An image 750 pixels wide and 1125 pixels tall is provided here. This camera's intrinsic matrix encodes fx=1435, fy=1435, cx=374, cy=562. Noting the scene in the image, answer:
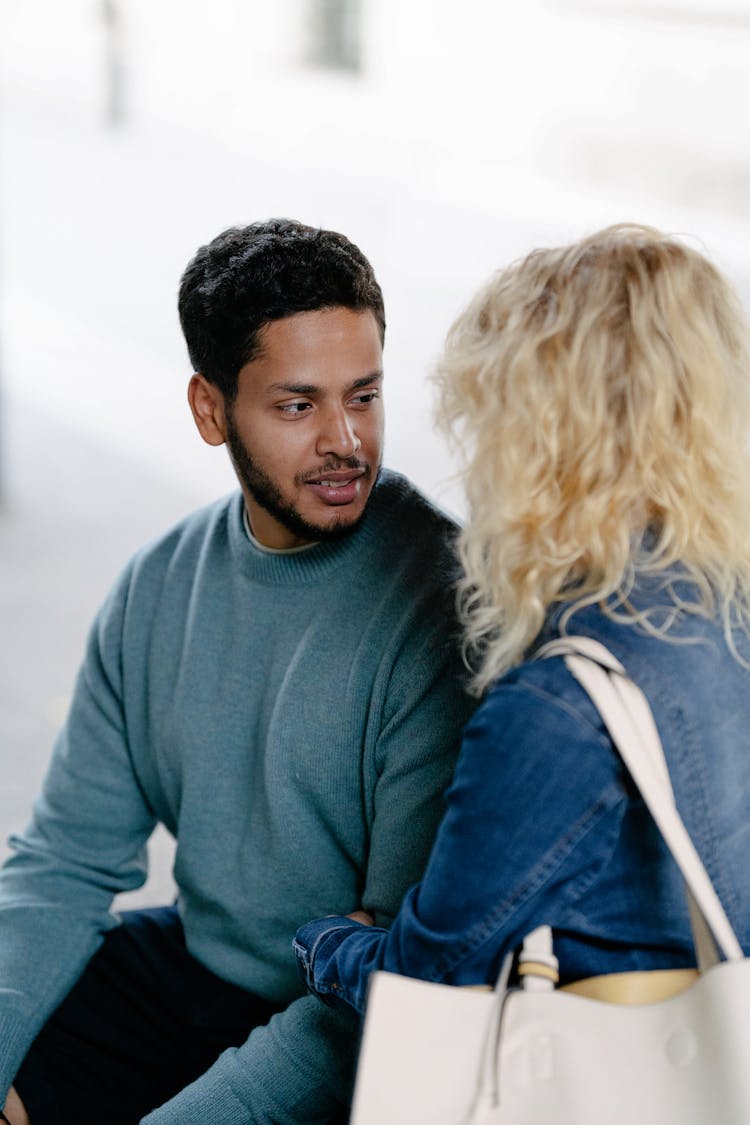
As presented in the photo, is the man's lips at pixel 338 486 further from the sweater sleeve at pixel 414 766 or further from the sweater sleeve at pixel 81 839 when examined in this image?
the sweater sleeve at pixel 81 839

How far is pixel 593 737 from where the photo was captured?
1041mm

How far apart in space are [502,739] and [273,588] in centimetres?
55

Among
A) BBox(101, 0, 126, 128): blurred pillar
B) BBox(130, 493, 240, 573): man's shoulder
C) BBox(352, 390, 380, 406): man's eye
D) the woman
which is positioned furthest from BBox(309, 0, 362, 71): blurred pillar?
the woman

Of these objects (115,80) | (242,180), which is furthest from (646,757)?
(115,80)

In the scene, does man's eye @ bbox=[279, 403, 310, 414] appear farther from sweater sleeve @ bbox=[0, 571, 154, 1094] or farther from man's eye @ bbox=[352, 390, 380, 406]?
sweater sleeve @ bbox=[0, 571, 154, 1094]

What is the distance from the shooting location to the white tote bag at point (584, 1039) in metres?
0.99

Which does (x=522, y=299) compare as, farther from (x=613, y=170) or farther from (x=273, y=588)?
(x=613, y=170)

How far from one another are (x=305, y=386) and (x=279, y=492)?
0.39 feet

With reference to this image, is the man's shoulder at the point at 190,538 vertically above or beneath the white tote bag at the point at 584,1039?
above

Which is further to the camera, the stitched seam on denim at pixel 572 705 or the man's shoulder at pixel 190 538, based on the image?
the man's shoulder at pixel 190 538

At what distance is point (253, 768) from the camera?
154cm

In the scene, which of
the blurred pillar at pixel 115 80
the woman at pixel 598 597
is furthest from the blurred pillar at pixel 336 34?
the woman at pixel 598 597

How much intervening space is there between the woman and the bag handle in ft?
0.05

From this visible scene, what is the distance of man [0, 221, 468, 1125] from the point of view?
140 centimetres
